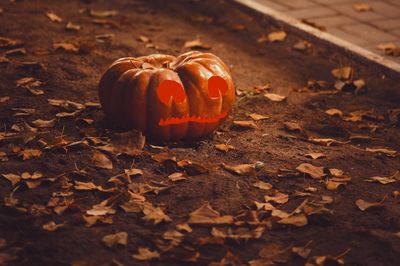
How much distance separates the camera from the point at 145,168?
12.8 feet

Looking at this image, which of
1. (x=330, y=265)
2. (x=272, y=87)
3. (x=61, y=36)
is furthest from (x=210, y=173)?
(x=61, y=36)

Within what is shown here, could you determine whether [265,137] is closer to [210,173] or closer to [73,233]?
[210,173]

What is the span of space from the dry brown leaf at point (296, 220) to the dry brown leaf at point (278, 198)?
15 centimetres

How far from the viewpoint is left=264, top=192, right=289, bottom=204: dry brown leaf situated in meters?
3.64

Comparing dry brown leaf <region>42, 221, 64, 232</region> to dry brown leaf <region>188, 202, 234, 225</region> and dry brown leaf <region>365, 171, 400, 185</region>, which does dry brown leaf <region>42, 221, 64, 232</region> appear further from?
dry brown leaf <region>365, 171, 400, 185</region>

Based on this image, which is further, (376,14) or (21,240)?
(376,14)

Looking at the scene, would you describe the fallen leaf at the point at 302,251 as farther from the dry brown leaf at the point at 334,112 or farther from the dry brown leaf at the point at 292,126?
the dry brown leaf at the point at 334,112

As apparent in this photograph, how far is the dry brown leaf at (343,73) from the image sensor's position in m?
5.49

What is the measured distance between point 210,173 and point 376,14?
3531mm

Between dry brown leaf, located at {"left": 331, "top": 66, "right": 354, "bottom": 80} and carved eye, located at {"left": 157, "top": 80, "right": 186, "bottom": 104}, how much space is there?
183cm

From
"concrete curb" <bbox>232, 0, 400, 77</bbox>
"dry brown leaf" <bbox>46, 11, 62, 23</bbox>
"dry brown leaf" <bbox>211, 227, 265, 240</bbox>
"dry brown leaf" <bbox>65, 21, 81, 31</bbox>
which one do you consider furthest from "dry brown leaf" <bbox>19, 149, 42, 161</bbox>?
"concrete curb" <bbox>232, 0, 400, 77</bbox>

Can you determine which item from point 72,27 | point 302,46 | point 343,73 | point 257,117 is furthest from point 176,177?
point 72,27

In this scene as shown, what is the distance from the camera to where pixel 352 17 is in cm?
663

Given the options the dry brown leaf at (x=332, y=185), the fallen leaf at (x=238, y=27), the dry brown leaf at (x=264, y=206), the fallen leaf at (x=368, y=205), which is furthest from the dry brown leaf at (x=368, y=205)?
the fallen leaf at (x=238, y=27)
